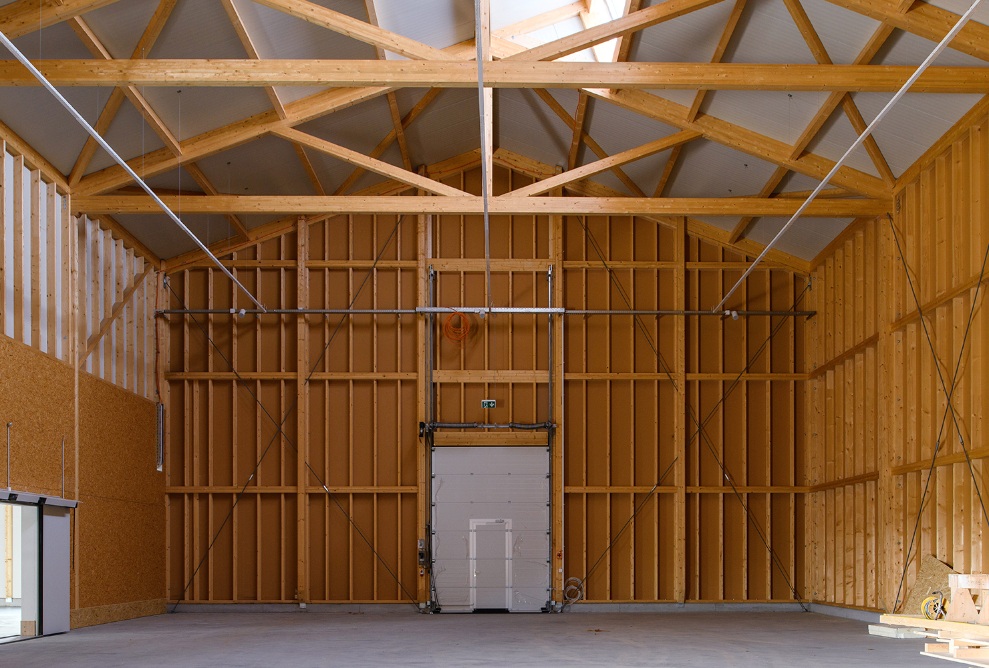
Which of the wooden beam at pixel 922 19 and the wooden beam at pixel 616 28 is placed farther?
the wooden beam at pixel 616 28

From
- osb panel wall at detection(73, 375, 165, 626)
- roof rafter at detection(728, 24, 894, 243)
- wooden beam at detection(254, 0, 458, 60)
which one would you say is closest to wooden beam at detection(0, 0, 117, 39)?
wooden beam at detection(254, 0, 458, 60)

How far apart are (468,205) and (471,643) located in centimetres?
800

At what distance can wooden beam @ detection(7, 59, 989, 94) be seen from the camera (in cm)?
1488

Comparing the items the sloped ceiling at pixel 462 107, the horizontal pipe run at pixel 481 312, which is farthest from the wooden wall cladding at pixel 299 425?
the sloped ceiling at pixel 462 107

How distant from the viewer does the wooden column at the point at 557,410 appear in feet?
78.8

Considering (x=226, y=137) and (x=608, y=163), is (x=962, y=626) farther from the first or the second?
(x=226, y=137)

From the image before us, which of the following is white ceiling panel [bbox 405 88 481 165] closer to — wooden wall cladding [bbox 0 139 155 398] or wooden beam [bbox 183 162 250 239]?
wooden beam [bbox 183 162 250 239]

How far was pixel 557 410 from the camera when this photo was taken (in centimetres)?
2452

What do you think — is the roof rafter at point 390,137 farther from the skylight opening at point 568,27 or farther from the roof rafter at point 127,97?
the roof rafter at point 127,97

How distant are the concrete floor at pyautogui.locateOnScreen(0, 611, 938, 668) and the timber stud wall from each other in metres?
2.37

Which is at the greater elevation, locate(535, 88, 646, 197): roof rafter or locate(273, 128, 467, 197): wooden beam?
locate(535, 88, 646, 197): roof rafter

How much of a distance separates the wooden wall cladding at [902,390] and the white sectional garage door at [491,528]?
5.75m

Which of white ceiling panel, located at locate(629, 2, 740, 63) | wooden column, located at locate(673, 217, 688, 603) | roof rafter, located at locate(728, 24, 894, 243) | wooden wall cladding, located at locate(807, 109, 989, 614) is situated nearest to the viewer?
roof rafter, located at locate(728, 24, 894, 243)

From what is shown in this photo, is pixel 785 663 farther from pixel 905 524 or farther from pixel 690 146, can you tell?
pixel 690 146
